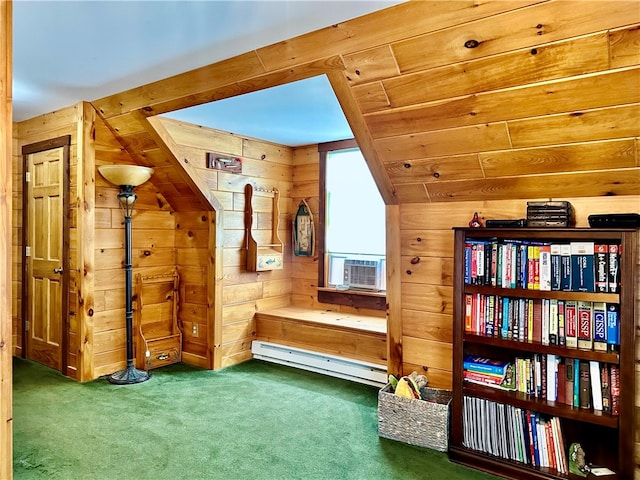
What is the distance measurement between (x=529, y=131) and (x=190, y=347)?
3433 millimetres

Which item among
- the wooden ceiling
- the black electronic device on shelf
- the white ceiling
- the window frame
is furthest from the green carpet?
the white ceiling

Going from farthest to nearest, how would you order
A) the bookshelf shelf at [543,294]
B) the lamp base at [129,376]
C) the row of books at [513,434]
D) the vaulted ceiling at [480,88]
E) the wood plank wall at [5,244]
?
the lamp base at [129,376] → the row of books at [513,434] → the bookshelf shelf at [543,294] → the vaulted ceiling at [480,88] → the wood plank wall at [5,244]

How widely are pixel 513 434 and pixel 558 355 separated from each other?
498mm

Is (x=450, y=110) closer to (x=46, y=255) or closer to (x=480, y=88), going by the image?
(x=480, y=88)

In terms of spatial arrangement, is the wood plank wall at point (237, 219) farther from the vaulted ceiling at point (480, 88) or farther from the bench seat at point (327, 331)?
the vaulted ceiling at point (480, 88)

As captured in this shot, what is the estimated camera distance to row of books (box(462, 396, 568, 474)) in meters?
2.28

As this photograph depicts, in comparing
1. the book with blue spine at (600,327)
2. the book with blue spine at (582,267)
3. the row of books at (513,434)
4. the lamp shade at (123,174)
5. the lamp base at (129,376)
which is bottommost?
the lamp base at (129,376)

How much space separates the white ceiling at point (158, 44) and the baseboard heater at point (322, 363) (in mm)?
2011

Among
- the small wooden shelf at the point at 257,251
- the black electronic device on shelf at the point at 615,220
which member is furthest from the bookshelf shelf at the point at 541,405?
the small wooden shelf at the point at 257,251

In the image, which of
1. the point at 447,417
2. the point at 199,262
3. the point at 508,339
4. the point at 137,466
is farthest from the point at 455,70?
the point at 199,262

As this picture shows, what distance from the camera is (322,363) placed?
3.91m

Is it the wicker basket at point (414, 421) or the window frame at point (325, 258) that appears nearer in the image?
the wicker basket at point (414, 421)

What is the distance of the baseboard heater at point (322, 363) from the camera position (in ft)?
11.9

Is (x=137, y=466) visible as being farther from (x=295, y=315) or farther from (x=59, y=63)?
(x=59, y=63)
